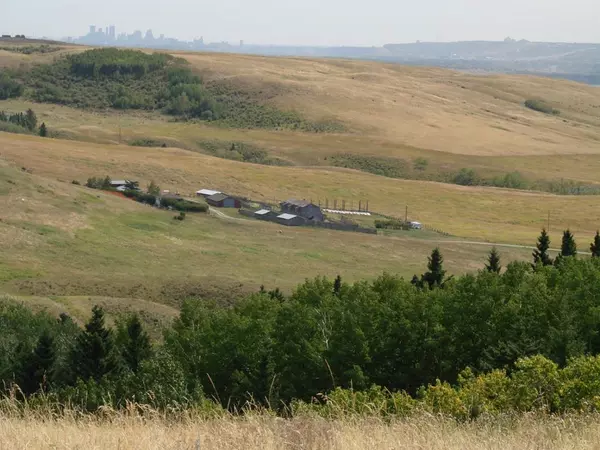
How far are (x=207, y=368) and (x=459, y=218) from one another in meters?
75.0

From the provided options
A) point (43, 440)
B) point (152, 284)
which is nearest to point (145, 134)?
point (152, 284)

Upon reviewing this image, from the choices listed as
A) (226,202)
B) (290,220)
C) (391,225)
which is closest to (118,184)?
(226,202)

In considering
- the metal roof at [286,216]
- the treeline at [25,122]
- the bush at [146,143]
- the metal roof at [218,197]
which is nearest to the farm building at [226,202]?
the metal roof at [218,197]

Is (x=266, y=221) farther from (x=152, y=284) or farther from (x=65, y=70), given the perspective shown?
(x=65, y=70)

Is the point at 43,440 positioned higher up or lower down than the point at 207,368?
higher up

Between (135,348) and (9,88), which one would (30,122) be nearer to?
(9,88)

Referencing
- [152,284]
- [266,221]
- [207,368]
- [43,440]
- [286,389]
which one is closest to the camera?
[43,440]

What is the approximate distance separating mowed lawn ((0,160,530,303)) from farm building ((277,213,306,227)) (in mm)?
2335

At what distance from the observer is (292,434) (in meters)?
9.66

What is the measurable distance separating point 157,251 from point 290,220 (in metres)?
18.7

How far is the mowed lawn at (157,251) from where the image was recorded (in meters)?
55.0

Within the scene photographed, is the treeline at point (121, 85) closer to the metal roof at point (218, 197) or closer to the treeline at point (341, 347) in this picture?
the metal roof at point (218, 197)

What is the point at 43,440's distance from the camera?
9.64m

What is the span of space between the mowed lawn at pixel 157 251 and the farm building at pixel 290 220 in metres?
2.33
